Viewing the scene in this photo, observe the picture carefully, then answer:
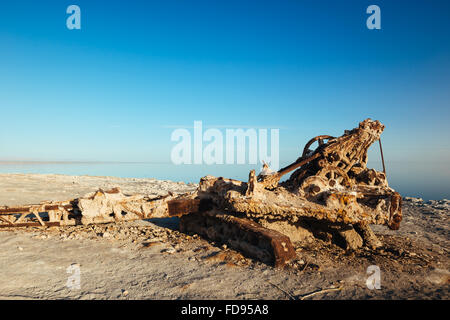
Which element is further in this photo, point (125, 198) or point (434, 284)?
point (125, 198)

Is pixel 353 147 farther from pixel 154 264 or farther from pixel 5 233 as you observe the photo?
pixel 5 233

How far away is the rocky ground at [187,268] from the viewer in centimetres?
418

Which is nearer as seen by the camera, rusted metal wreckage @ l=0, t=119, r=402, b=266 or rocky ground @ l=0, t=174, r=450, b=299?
rocky ground @ l=0, t=174, r=450, b=299

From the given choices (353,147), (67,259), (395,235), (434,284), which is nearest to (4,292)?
(67,259)

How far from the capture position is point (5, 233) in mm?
6906

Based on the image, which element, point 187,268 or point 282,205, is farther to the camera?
point 282,205

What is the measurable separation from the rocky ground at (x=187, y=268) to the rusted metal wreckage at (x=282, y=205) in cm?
37

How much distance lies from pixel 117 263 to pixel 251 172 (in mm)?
3545

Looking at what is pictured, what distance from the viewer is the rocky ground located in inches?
164

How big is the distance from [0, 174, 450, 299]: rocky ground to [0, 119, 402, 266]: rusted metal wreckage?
37 cm

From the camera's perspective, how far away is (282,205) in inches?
250

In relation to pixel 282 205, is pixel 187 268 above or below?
below

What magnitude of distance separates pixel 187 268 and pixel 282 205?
2.64 meters

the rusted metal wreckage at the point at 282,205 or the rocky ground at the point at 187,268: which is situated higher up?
the rusted metal wreckage at the point at 282,205
